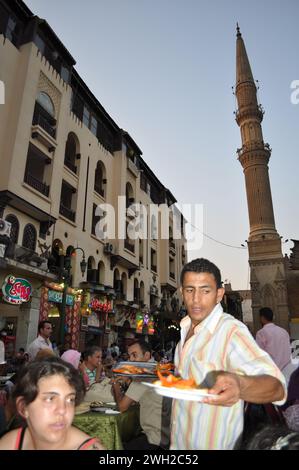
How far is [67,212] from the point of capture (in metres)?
17.6

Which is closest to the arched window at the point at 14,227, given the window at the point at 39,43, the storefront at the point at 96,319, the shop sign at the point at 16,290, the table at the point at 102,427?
the shop sign at the point at 16,290

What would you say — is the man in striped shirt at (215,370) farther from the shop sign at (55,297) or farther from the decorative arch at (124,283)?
the decorative arch at (124,283)

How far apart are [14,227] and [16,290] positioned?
2.92m

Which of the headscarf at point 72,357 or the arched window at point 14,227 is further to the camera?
the arched window at point 14,227

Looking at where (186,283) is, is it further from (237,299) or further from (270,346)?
(237,299)

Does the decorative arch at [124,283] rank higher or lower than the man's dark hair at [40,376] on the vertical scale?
higher

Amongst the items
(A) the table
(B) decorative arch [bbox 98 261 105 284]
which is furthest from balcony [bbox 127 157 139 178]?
(A) the table

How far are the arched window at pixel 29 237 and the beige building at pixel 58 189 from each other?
0.18 feet

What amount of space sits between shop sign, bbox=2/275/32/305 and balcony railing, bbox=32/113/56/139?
8.08 metres

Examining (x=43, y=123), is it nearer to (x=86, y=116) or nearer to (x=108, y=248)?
(x=86, y=116)

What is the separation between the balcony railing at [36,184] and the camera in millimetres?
15051

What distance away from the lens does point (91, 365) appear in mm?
5723

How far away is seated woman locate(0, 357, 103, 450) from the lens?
1616mm

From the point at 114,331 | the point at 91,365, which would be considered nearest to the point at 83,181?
the point at 114,331
